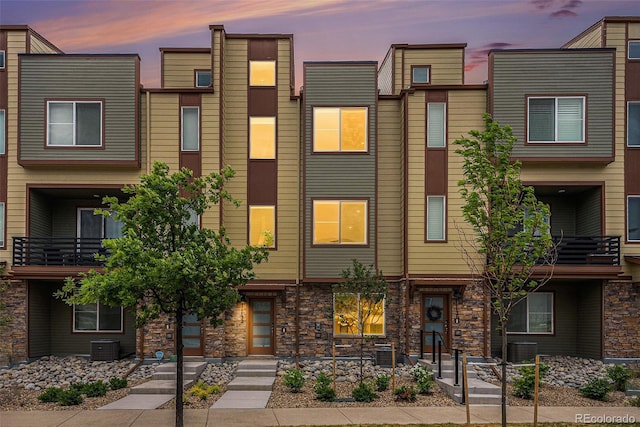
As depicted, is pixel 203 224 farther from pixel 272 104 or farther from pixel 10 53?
pixel 10 53

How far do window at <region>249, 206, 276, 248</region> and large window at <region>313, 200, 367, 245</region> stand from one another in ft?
4.83

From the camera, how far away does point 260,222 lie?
20438mm

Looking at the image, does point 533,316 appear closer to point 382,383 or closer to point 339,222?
point 339,222

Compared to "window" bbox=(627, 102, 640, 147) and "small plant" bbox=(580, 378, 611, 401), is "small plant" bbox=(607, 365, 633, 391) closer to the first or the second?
"small plant" bbox=(580, 378, 611, 401)

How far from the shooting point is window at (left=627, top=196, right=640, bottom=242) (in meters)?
20.2

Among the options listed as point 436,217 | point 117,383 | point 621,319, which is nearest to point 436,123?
point 436,217

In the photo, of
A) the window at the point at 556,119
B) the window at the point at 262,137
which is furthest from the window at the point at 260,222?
the window at the point at 556,119

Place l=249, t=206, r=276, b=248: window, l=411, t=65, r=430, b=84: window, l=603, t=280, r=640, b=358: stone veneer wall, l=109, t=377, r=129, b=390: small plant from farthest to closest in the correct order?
l=411, t=65, r=430, b=84: window, l=249, t=206, r=276, b=248: window, l=603, t=280, r=640, b=358: stone veneer wall, l=109, t=377, r=129, b=390: small plant

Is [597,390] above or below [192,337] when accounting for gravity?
below

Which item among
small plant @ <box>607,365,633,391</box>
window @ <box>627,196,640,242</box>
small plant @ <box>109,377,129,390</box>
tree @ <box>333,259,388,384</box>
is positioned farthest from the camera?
window @ <box>627,196,640,242</box>

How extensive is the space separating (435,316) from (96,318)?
1195 centimetres

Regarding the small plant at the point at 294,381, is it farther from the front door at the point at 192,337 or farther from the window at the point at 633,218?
the window at the point at 633,218

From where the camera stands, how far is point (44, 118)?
20.0m

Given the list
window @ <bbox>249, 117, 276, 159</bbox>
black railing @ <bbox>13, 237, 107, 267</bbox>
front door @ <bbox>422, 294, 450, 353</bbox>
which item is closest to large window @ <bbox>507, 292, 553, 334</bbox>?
front door @ <bbox>422, 294, 450, 353</bbox>
